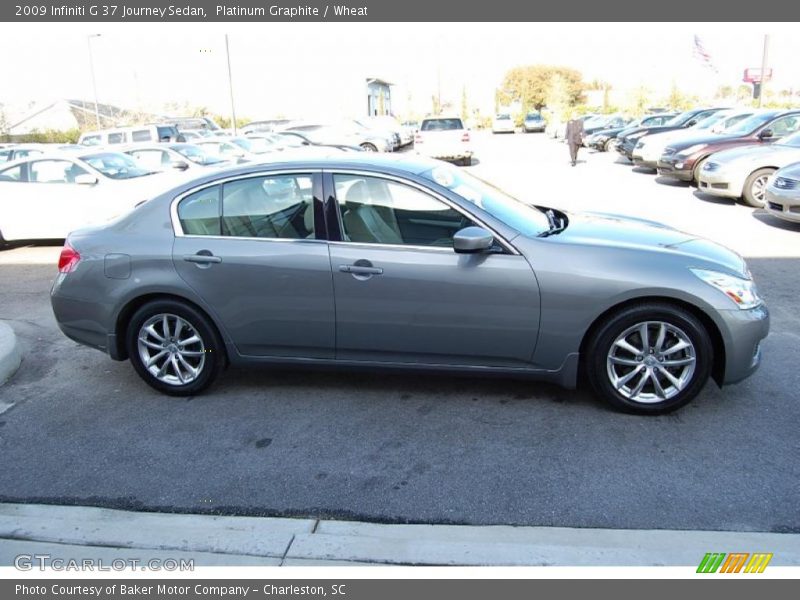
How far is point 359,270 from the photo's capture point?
3984 millimetres

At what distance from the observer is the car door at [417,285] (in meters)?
3.88

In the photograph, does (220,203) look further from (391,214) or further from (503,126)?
(503,126)

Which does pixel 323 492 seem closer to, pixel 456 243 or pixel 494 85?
pixel 456 243

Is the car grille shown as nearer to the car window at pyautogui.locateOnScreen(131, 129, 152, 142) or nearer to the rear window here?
the rear window

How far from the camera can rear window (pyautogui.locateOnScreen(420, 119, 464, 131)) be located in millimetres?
21175

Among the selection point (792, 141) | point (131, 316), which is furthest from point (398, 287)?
Answer: point (792, 141)

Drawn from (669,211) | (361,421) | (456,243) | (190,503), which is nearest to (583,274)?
(456,243)

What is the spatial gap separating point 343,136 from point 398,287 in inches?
838

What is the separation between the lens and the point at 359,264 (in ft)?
13.1

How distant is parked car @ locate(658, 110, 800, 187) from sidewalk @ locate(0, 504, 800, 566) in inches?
473

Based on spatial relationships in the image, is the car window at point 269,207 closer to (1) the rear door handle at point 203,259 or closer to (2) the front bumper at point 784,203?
(1) the rear door handle at point 203,259

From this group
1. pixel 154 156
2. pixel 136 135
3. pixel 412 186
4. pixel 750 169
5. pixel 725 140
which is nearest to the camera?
pixel 412 186

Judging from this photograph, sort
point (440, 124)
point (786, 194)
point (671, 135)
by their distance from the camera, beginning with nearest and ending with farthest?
point (786, 194) → point (671, 135) → point (440, 124)

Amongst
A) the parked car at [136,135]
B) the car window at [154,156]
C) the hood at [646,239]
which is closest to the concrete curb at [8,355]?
the hood at [646,239]
